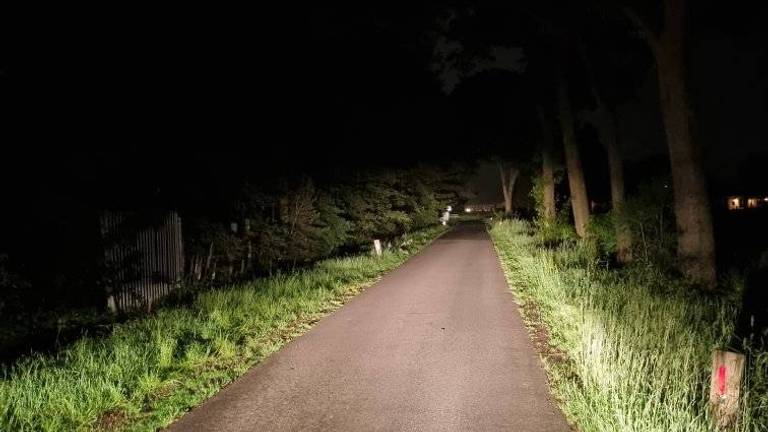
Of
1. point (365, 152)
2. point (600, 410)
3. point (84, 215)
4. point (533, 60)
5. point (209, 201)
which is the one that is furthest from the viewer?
point (365, 152)

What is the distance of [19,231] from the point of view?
860 cm

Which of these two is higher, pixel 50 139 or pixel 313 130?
pixel 313 130

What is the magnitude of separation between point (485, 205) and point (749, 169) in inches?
2092

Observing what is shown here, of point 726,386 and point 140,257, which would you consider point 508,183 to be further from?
point 726,386

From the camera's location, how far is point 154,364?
6.11m

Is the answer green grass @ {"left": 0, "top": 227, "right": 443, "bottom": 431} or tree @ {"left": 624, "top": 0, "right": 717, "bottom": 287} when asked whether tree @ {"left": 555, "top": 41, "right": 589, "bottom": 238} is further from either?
green grass @ {"left": 0, "top": 227, "right": 443, "bottom": 431}

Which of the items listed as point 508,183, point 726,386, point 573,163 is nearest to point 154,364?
point 726,386

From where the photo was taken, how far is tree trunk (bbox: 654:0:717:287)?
1021 centimetres

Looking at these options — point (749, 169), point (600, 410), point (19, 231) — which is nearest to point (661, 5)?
point (600, 410)

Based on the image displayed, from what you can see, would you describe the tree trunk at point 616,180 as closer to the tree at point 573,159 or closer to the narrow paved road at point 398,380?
the tree at point 573,159

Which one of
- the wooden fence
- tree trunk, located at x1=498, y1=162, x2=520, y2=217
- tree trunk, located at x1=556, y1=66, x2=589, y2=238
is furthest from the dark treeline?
tree trunk, located at x1=498, y1=162, x2=520, y2=217

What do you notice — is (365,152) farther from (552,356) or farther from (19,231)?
(552,356)

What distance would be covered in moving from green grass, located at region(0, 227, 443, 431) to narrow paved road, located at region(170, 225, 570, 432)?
399 mm

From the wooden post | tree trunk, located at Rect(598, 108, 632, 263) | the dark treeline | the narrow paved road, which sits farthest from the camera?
tree trunk, located at Rect(598, 108, 632, 263)
